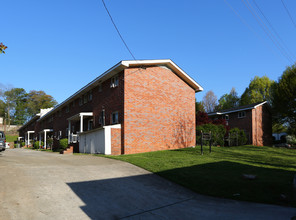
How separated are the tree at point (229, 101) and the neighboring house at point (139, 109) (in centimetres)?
3772

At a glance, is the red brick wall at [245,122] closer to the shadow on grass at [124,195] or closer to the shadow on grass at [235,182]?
the shadow on grass at [235,182]

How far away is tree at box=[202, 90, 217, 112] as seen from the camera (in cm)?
6519

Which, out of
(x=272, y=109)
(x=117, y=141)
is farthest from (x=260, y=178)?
(x=272, y=109)

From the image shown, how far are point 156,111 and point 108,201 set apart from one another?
14.1m

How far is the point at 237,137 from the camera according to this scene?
29672 millimetres

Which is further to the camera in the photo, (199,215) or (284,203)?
(284,203)

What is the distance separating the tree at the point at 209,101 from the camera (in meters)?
65.2

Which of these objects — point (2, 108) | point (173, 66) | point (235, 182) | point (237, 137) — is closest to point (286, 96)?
point (237, 137)

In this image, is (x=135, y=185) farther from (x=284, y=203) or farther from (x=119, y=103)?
(x=119, y=103)

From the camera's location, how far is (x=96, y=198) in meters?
7.16

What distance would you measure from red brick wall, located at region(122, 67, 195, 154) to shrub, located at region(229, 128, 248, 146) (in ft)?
26.2

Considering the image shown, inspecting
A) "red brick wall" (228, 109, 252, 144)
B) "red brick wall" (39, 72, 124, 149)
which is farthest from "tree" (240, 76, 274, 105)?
"red brick wall" (39, 72, 124, 149)

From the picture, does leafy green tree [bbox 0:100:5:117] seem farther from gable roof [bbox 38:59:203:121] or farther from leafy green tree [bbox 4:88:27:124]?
gable roof [bbox 38:59:203:121]

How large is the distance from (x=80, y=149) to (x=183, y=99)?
34.6 feet
